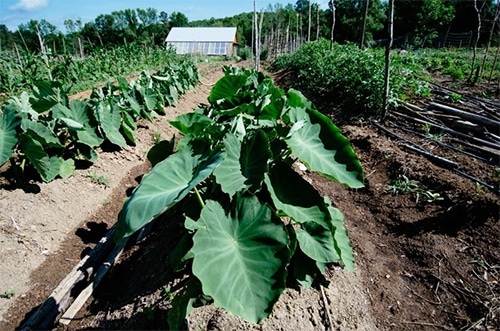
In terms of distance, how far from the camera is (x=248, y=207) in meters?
1.49

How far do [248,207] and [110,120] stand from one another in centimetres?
260

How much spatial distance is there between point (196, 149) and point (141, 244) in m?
1.28

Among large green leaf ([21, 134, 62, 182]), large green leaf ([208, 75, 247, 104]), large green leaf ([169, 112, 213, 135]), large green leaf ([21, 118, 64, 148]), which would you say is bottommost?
large green leaf ([21, 134, 62, 182])

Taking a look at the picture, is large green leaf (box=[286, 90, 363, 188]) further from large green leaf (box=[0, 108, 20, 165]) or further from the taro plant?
large green leaf (box=[0, 108, 20, 165])

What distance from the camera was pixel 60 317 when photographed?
1992 mm

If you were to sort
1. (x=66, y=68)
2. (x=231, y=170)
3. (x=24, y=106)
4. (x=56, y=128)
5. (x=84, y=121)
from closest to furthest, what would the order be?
1. (x=231, y=170)
2. (x=24, y=106)
3. (x=56, y=128)
4. (x=84, y=121)
5. (x=66, y=68)

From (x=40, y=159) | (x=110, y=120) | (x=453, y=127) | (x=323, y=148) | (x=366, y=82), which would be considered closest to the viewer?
(x=323, y=148)

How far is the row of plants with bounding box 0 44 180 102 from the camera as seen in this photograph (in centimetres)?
594

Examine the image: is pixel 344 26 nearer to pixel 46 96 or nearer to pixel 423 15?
pixel 423 15

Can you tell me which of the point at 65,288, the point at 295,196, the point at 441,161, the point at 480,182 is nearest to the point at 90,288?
the point at 65,288

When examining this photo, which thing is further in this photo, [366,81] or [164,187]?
[366,81]

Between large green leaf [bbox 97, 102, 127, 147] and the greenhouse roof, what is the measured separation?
30.2 meters

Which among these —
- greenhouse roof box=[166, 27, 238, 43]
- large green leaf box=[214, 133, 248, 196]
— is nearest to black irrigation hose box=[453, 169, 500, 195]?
large green leaf box=[214, 133, 248, 196]

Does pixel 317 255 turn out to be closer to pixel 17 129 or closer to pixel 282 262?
pixel 282 262
